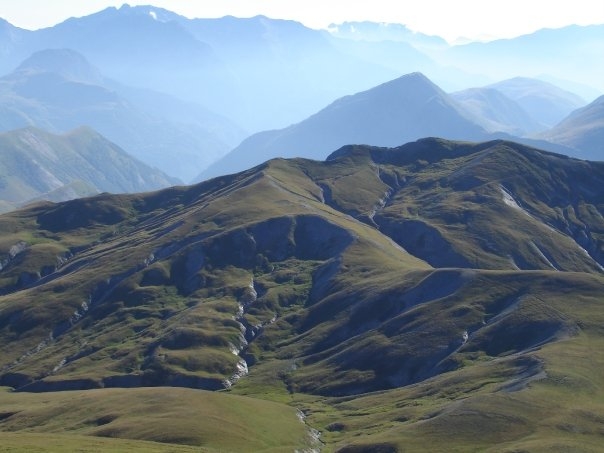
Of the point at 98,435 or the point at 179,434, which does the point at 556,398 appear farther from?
the point at 98,435

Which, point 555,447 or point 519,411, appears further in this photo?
point 519,411

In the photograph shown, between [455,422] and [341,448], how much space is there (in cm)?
2436

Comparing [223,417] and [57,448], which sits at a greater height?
[57,448]

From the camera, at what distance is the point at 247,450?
181 m

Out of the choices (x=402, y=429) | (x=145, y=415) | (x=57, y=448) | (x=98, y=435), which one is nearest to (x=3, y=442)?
(x=57, y=448)

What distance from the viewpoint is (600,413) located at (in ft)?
587

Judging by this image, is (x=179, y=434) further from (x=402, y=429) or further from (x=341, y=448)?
(x=402, y=429)

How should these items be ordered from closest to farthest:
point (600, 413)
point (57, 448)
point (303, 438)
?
point (57, 448) < point (600, 413) < point (303, 438)

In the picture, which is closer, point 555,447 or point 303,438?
point 555,447

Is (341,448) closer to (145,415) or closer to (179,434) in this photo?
(179,434)

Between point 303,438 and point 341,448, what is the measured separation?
16.3m

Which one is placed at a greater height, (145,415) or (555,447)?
(555,447)

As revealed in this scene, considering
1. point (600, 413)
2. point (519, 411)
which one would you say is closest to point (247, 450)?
point (519, 411)

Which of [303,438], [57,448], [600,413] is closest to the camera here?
[57,448]
